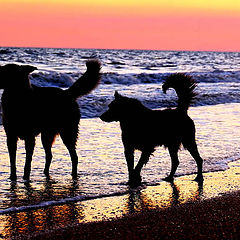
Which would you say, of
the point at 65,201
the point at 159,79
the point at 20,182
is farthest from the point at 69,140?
the point at 159,79

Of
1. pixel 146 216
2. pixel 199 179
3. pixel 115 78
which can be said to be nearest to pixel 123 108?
pixel 199 179

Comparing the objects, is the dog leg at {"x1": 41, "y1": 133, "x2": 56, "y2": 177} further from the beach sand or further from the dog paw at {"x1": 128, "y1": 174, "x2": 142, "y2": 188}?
the beach sand

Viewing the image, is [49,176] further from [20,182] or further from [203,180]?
[203,180]

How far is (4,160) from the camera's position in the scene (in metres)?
7.66

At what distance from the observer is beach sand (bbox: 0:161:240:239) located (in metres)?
3.82

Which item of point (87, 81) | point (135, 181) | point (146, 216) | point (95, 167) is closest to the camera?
point (146, 216)

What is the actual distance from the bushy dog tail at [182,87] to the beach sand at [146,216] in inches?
43.0

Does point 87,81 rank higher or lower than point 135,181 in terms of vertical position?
higher

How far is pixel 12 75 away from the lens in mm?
Result: 6566

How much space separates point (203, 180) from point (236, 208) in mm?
1868

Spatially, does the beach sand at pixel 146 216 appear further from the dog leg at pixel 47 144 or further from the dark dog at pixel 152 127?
the dog leg at pixel 47 144

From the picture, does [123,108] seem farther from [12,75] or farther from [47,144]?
[12,75]

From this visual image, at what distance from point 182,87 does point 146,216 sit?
2.65 m

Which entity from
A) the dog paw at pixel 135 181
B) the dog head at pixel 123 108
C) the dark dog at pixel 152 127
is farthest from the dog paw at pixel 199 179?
the dog head at pixel 123 108
